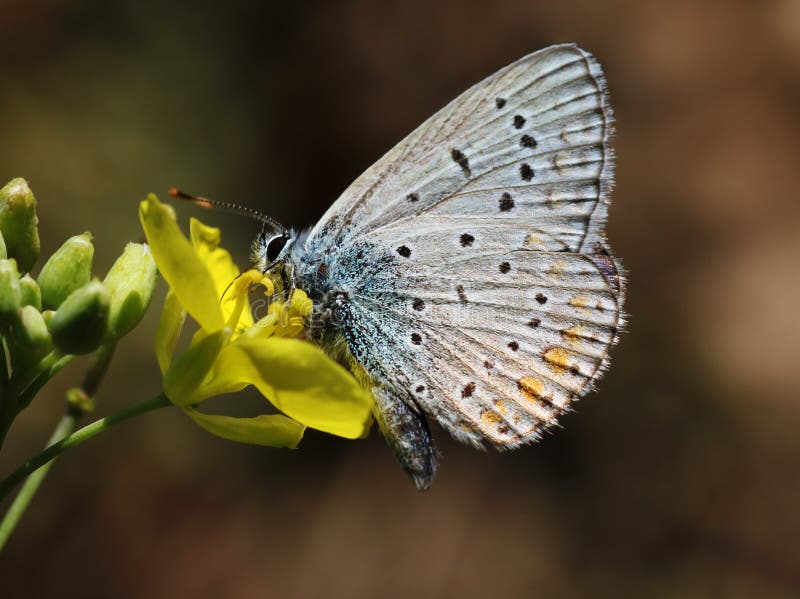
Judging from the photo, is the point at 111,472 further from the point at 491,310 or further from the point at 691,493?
the point at 691,493

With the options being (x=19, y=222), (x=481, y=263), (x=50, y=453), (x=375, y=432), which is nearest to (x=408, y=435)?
(x=481, y=263)

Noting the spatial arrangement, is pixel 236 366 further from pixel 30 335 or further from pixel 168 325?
pixel 30 335

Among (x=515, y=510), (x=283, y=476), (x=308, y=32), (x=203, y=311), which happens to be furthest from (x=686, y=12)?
(x=203, y=311)

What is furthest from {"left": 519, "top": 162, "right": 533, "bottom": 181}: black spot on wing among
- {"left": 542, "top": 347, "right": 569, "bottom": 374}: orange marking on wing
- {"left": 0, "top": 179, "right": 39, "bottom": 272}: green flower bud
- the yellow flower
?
{"left": 0, "top": 179, "right": 39, "bottom": 272}: green flower bud

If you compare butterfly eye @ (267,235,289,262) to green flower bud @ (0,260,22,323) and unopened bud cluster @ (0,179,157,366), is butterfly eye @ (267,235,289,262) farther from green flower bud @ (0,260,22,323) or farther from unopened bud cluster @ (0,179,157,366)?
green flower bud @ (0,260,22,323)

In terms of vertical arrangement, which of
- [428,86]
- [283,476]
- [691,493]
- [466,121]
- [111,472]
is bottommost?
[691,493]

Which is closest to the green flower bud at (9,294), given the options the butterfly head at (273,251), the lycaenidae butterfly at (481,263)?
the lycaenidae butterfly at (481,263)

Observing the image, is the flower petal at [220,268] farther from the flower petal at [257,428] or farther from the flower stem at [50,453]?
the flower stem at [50,453]
